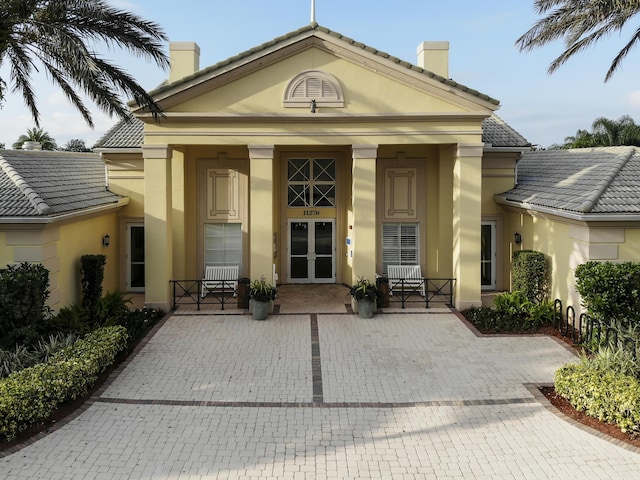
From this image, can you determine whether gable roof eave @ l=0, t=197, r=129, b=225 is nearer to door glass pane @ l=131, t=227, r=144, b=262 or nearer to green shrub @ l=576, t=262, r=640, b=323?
door glass pane @ l=131, t=227, r=144, b=262

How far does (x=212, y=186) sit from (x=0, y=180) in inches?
238

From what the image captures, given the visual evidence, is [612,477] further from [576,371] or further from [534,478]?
[576,371]

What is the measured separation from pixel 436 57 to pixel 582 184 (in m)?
6.91

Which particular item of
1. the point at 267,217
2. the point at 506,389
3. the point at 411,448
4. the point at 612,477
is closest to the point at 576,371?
the point at 506,389

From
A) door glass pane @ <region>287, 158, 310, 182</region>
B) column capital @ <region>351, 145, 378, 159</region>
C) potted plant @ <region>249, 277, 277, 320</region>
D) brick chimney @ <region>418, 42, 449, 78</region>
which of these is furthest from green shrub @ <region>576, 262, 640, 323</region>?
door glass pane @ <region>287, 158, 310, 182</region>

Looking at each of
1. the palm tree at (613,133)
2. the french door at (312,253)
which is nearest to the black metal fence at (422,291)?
the french door at (312,253)

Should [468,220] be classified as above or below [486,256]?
above

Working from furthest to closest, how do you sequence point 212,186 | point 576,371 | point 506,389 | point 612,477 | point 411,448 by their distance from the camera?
point 212,186 < point 506,389 < point 576,371 < point 411,448 < point 612,477

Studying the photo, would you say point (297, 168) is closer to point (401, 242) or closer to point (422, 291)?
point (401, 242)

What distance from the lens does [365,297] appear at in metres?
14.1

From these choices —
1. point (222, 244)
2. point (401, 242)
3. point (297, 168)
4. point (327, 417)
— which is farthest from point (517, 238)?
point (327, 417)

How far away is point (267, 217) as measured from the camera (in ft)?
48.5

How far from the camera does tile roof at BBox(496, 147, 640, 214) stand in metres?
11.7

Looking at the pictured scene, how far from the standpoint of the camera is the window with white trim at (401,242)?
57.1 feet
